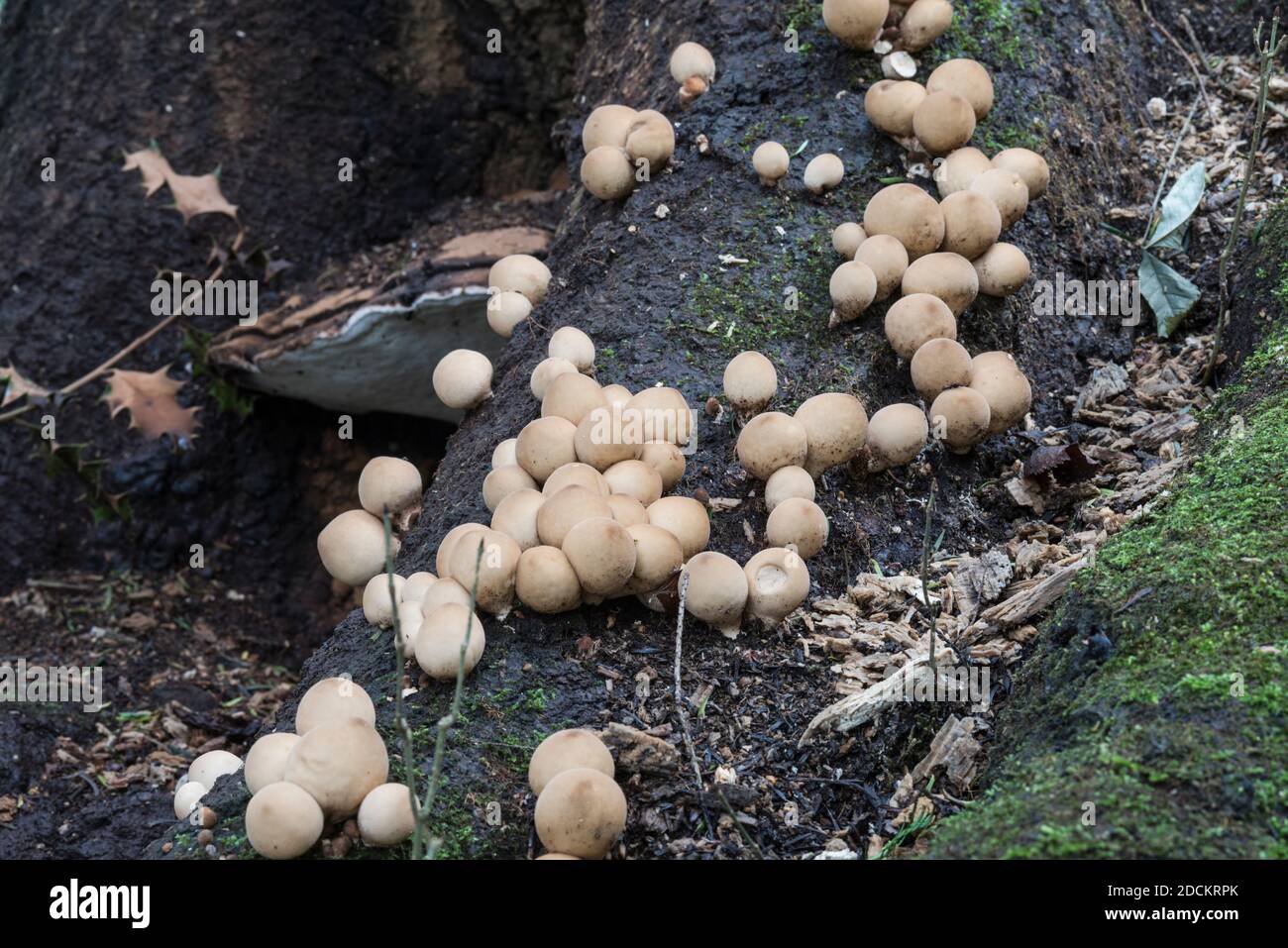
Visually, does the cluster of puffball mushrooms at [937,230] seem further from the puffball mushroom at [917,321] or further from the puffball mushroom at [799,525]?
the puffball mushroom at [799,525]

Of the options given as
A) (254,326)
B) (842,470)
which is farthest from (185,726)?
(842,470)

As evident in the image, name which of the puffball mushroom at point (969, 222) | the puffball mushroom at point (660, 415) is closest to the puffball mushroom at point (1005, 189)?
the puffball mushroom at point (969, 222)

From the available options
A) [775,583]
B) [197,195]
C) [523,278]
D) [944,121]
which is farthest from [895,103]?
[197,195]

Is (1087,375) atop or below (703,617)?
atop

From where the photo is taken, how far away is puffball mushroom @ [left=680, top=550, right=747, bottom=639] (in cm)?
299

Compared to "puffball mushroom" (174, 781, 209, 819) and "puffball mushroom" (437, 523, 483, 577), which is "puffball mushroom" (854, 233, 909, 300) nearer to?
"puffball mushroom" (437, 523, 483, 577)

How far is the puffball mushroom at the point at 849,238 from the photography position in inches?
153

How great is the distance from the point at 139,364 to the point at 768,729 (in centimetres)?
390

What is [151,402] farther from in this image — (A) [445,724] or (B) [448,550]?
(A) [445,724]

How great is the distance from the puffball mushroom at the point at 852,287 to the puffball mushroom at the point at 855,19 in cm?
103

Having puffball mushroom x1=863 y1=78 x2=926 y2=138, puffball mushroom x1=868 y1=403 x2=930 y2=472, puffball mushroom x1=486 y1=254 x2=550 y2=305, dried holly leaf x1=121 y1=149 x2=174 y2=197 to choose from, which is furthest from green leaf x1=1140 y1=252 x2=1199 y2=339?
dried holly leaf x1=121 y1=149 x2=174 y2=197

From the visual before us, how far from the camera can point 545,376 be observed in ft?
11.7
